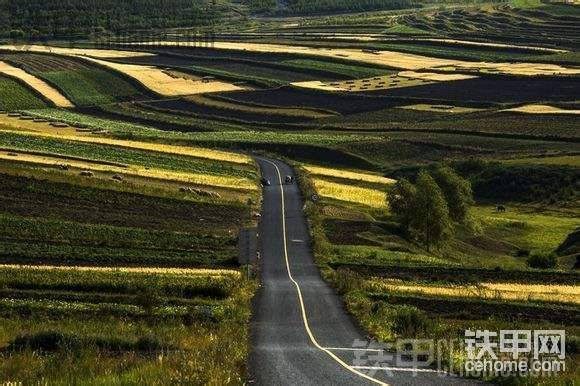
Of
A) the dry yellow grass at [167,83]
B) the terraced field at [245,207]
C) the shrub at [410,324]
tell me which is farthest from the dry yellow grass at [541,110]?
the shrub at [410,324]

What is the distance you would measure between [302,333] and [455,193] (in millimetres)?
53187

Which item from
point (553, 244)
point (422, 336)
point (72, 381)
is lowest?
point (553, 244)

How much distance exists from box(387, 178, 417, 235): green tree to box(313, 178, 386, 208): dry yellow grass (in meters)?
8.11

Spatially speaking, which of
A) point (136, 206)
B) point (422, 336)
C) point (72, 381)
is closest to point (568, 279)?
point (422, 336)

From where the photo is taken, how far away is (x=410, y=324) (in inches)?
1218

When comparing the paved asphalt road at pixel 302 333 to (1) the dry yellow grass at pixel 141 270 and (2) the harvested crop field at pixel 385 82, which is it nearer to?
(1) the dry yellow grass at pixel 141 270

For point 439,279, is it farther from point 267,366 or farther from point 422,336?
point 267,366

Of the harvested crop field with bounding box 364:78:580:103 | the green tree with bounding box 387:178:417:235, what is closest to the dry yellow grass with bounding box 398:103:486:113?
the harvested crop field with bounding box 364:78:580:103

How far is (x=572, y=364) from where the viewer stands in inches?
963

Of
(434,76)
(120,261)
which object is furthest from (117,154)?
(434,76)

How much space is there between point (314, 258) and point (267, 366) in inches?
1222

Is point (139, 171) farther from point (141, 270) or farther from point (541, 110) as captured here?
point (541, 110)

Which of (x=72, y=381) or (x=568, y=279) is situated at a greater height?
(x=72, y=381)

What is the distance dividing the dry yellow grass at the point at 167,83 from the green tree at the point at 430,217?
101 meters
